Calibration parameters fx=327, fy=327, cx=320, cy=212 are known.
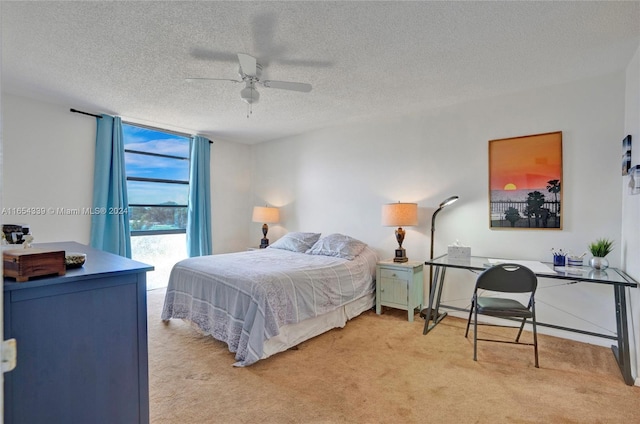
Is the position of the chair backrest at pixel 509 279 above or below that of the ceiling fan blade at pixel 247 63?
below

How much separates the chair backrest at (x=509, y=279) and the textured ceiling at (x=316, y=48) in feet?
5.55

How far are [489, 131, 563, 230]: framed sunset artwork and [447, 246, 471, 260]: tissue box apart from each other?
446 millimetres

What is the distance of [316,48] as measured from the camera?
2.49 metres

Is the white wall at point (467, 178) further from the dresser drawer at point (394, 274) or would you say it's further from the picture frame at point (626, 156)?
the dresser drawer at point (394, 274)

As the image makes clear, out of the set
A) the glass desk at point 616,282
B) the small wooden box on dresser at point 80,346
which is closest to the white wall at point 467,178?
the glass desk at point 616,282

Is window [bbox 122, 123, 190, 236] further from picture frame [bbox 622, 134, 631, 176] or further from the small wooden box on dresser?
picture frame [bbox 622, 134, 631, 176]

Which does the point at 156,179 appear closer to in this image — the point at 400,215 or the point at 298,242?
the point at 298,242

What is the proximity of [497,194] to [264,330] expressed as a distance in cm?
268

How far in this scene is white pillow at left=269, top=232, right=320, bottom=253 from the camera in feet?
14.2

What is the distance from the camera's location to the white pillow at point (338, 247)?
12.5ft

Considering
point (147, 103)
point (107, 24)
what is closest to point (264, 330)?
point (107, 24)

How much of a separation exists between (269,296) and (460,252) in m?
1.95

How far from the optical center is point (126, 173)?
14.6 feet

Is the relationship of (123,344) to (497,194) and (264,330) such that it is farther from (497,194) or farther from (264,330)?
(497,194)
